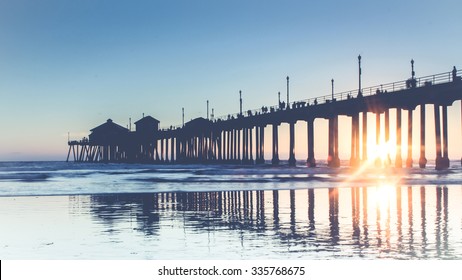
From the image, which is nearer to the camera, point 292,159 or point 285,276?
point 285,276

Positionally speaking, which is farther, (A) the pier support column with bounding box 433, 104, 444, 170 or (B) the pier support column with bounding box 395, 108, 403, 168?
(B) the pier support column with bounding box 395, 108, 403, 168

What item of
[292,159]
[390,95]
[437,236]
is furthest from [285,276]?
[292,159]

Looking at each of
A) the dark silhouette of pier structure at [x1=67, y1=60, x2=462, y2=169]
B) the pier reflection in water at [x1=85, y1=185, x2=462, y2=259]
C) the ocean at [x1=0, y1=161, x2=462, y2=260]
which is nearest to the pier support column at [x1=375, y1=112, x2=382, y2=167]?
the dark silhouette of pier structure at [x1=67, y1=60, x2=462, y2=169]

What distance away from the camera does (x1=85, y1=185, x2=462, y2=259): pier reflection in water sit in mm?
8766

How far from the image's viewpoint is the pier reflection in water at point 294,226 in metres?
8.77

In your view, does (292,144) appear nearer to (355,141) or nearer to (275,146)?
(275,146)

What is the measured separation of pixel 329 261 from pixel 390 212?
655 centimetres

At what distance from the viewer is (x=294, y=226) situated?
11.5 m

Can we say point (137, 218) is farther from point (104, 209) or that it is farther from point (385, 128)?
point (385, 128)

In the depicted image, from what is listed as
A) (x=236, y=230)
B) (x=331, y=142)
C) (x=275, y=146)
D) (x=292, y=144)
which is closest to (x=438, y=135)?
(x=331, y=142)

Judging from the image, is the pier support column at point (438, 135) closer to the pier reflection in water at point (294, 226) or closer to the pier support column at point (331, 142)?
the pier support column at point (331, 142)

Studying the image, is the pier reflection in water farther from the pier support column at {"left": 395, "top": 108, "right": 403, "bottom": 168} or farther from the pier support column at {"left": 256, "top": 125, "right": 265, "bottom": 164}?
the pier support column at {"left": 256, "top": 125, "right": 265, "bottom": 164}

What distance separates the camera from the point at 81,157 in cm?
13850

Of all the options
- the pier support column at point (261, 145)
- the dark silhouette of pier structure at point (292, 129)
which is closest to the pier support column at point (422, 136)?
the dark silhouette of pier structure at point (292, 129)
